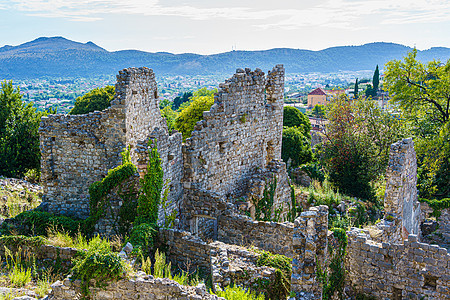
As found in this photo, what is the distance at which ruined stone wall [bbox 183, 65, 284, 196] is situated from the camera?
39.9 feet

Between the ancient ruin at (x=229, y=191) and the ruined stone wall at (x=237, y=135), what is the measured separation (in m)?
0.03

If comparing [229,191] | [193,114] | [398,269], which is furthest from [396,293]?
[193,114]

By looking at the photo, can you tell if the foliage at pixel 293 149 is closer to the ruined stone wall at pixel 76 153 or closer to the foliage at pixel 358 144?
the foliage at pixel 358 144

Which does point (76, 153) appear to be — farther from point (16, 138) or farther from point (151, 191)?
point (16, 138)

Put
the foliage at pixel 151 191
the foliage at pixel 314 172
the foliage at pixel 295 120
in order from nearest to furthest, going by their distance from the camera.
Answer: the foliage at pixel 151 191
the foliage at pixel 314 172
the foliage at pixel 295 120

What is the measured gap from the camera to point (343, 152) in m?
21.5

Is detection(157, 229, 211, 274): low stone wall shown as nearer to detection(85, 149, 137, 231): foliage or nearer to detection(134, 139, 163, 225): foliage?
detection(134, 139, 163, 225): foliage

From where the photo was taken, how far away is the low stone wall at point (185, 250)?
9.53m

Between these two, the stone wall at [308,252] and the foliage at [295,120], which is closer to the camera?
the stone wall at [308,252]

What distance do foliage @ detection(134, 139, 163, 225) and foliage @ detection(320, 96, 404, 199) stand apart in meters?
13.4

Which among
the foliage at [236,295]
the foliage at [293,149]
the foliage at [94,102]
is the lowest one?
the foliage at [293,149]

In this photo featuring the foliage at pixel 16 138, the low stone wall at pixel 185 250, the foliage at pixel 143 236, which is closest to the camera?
the foliage at pixel 143 236

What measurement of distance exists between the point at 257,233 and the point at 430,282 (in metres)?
4.18

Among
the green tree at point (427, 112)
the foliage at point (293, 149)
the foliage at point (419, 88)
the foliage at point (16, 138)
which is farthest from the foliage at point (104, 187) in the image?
the foliage at point (293, 149)
